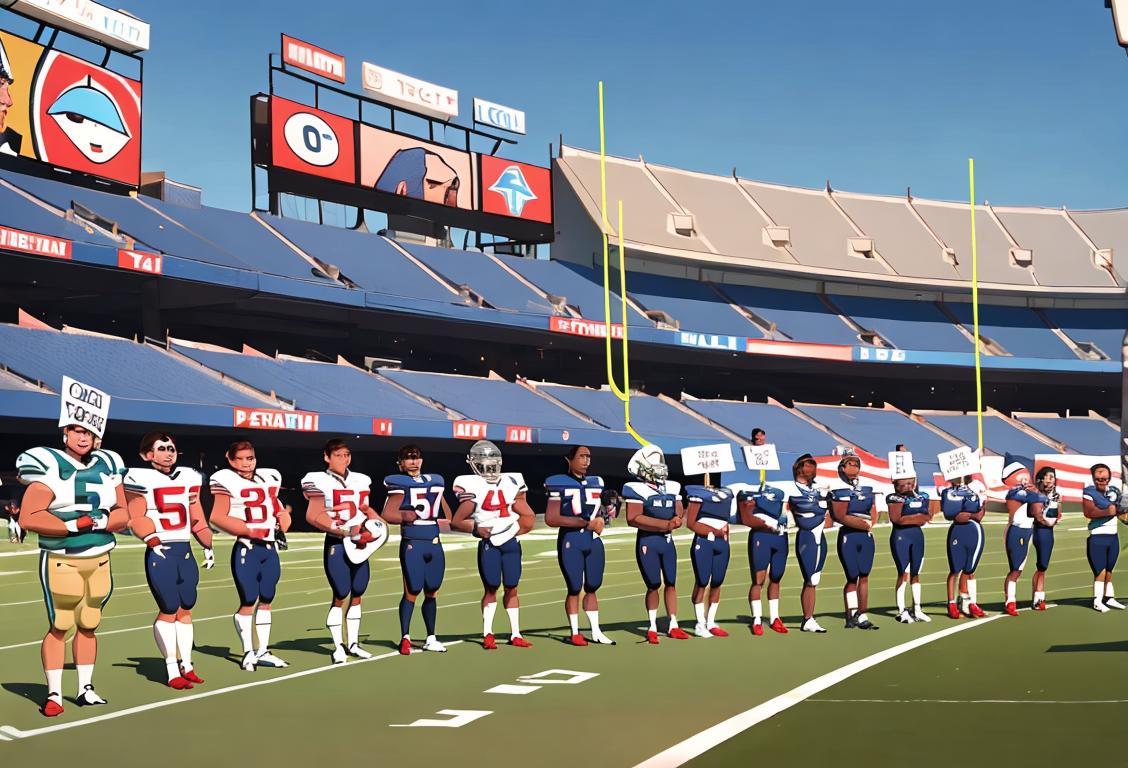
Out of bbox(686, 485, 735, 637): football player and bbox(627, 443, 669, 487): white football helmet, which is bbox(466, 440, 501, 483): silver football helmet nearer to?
bbox(627, 443, 669, 487): white football helmet

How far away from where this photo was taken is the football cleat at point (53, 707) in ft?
26.6

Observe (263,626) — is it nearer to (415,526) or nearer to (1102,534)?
(415,526)

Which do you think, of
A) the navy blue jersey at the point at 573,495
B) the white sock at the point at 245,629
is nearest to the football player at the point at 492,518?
the navy blue jersey at the point at 573,495

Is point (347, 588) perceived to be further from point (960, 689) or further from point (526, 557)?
point (526, 557)

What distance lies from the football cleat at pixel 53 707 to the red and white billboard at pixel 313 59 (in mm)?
31826

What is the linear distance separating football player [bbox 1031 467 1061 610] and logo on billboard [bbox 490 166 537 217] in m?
28.9

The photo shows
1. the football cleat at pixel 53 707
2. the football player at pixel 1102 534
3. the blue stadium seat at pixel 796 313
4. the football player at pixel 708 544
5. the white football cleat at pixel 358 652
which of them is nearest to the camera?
the football cleat at pixel 53 707

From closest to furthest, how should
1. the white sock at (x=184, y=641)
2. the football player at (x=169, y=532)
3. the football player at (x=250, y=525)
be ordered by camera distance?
the football player at (x=169, y=532), the white sock at (x=184, y=641), the football player at (x=250, y=525)

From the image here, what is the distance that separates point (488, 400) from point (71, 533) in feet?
96.5

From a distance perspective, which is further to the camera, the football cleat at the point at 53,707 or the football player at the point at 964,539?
the football player at the point at 964,539

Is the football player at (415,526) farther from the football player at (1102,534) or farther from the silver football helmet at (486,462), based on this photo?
the football player at (1102,534)

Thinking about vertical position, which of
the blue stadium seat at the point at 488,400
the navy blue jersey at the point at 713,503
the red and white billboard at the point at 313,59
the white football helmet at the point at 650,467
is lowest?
the navy blue jersey at the point at 713,503

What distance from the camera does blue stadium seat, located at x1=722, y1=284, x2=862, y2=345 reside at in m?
46.2

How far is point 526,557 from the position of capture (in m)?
23.1
